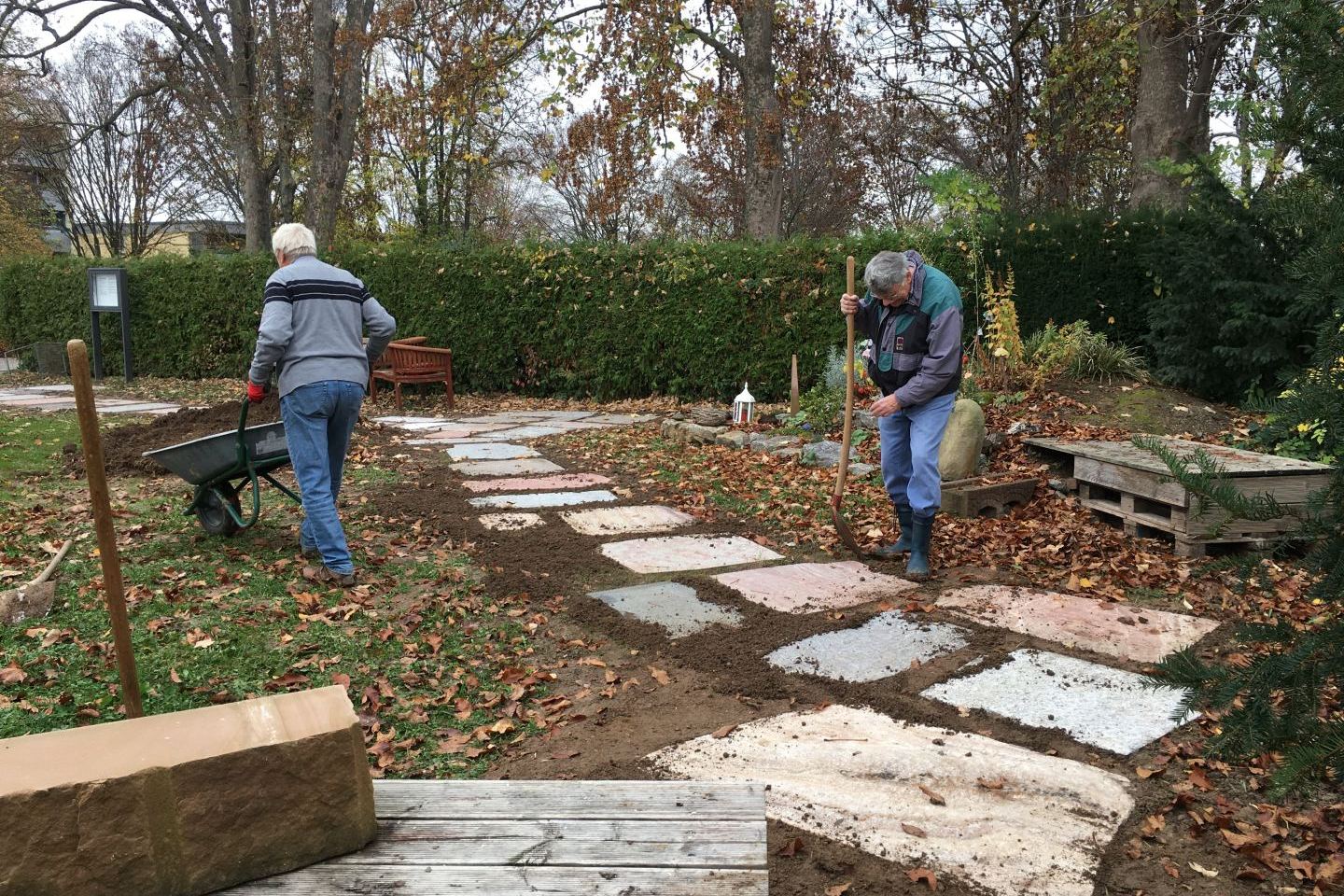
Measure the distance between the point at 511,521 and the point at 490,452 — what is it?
9.31ft

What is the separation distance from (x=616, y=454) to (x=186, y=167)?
28100 millimetres

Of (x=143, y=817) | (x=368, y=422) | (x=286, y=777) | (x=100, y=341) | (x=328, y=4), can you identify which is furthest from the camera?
(x=100, y=341)

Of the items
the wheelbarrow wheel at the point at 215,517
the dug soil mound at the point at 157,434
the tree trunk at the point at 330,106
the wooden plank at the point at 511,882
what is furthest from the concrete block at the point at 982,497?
the tree trunk at the point at 330,106

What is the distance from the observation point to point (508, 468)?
8.17 metres

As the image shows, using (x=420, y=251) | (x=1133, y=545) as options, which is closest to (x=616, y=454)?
(x=1133, y=545)

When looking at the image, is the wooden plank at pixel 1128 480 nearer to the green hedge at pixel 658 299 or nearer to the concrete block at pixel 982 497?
the concrete block at pixel 982 497

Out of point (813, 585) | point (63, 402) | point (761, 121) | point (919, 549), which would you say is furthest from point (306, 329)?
point (761, 121)

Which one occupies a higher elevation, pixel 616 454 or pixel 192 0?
pixel 192 0

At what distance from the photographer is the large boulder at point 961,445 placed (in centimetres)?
678

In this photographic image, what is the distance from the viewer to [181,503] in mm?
6383

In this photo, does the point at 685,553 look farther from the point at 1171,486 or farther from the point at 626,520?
the point at 1171,486

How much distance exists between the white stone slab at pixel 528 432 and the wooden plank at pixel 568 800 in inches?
322

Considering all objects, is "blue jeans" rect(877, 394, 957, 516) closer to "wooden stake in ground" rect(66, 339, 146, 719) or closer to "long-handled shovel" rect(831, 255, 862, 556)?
"long-handled shovel" rect(831, 255, 862, 556)

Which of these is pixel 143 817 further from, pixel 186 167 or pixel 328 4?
pixel 186 167
